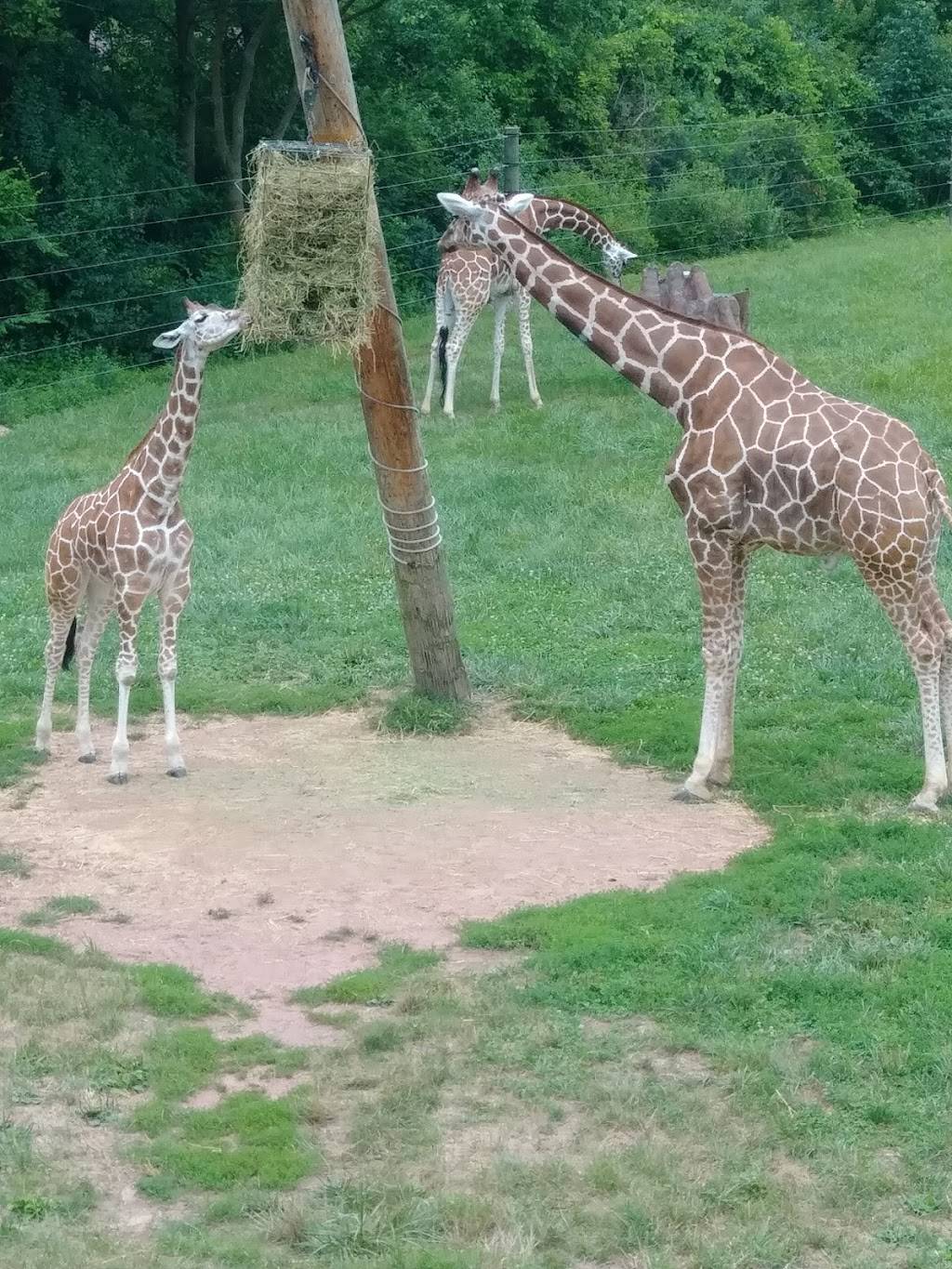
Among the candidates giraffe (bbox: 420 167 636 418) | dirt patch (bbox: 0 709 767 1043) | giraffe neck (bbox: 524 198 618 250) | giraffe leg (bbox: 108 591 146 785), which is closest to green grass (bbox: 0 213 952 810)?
giraffe (bbox: 420 167 636 418)

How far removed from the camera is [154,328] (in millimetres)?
23562

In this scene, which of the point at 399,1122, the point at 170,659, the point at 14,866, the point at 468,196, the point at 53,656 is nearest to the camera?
the point at 399,1122

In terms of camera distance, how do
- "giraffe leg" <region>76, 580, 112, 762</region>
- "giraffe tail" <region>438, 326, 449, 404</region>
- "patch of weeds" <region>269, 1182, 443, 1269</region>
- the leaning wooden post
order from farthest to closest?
the leaning wooden post, "giraffe tail" <region>438, 326, 449, 404</region>, "giraffe leg" <region>76, 580, 112, 762</region>, "patch of weeds" <region>269, 1182, 443, 1269</region>

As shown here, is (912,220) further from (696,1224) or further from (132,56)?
(696,1224)

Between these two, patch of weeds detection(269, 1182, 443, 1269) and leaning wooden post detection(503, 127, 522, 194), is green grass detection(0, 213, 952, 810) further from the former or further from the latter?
patch of weeds detection(269, 1182, 443, 1269)

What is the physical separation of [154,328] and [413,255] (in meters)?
4.23

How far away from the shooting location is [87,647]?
9633mm

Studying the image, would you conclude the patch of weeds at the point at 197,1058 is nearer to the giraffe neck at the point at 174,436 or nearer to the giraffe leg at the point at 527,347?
the giraffe neck at the point at 174,436

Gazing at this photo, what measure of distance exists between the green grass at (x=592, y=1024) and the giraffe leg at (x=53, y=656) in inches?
8.8

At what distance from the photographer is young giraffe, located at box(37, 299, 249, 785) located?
8.89m

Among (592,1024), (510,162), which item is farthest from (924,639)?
(510,162)

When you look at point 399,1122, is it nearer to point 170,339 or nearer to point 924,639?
point 924,639

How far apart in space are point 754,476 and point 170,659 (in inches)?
136

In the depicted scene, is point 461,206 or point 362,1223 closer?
point 362,1223
